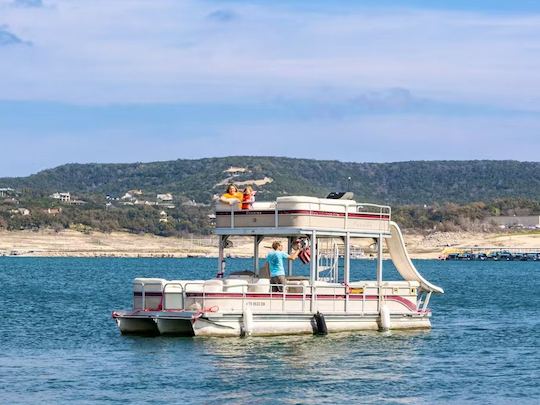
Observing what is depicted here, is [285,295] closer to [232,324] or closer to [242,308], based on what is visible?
[242,308]

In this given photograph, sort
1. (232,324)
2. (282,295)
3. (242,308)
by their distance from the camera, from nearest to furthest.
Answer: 1. (232,324)
2. (242,308)
3. (282,295)

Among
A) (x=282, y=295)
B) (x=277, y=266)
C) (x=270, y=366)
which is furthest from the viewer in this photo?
(x=277, y=266)

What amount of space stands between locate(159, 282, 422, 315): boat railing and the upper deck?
1.63 metres

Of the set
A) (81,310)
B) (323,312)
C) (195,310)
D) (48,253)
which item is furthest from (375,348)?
(48,253)

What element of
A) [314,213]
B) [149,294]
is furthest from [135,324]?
[314,213]

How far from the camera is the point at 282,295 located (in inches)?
1446

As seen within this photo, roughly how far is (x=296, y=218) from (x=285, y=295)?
2.21m

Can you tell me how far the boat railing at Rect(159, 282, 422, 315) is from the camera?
117 ft

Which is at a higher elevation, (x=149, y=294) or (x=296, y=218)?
(x=296, y=218)

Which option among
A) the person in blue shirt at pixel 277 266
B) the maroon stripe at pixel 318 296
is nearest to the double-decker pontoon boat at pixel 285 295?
the maroon stripe at pixel 318 296

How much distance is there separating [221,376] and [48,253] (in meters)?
172

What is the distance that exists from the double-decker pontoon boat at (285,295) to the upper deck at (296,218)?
0.03m

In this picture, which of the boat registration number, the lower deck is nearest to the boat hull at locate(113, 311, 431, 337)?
the lower deck

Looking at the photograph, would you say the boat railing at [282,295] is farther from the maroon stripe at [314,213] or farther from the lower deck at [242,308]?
the maroon stripe at [314,213]
